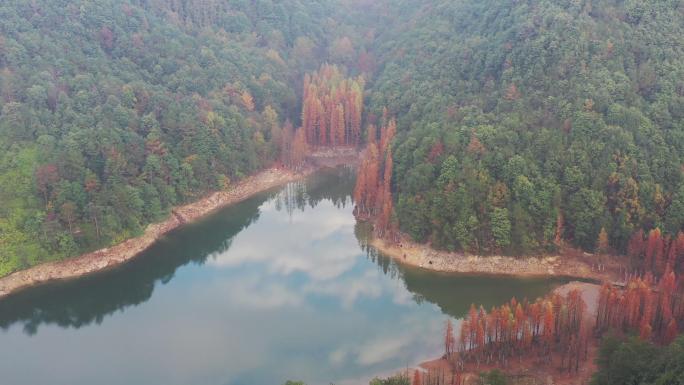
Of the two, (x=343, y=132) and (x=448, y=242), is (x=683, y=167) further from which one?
(x=343, y=132)

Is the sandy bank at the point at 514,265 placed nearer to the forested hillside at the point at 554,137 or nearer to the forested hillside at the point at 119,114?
the forested hillside at the point at 554,137

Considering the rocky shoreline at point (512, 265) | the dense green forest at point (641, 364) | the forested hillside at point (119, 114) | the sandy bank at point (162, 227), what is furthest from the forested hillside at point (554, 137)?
the forested hillside at point (119, 114)

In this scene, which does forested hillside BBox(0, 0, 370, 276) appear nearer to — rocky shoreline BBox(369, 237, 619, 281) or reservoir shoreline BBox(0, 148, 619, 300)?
reservoir shoreline BBox(0, 148, 619, 300)

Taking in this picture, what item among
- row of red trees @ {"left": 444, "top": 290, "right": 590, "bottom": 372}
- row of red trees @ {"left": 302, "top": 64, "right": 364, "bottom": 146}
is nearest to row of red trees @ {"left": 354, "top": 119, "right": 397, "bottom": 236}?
row of red trees @ {"left": 302, "top": 64, "right": 364, "bottom": 146}

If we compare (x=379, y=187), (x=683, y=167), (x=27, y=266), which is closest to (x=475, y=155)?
(x=379, y=187)

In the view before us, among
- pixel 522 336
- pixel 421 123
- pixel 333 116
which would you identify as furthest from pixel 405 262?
pixel 333 116

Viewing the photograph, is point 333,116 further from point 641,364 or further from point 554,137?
point 641,364
